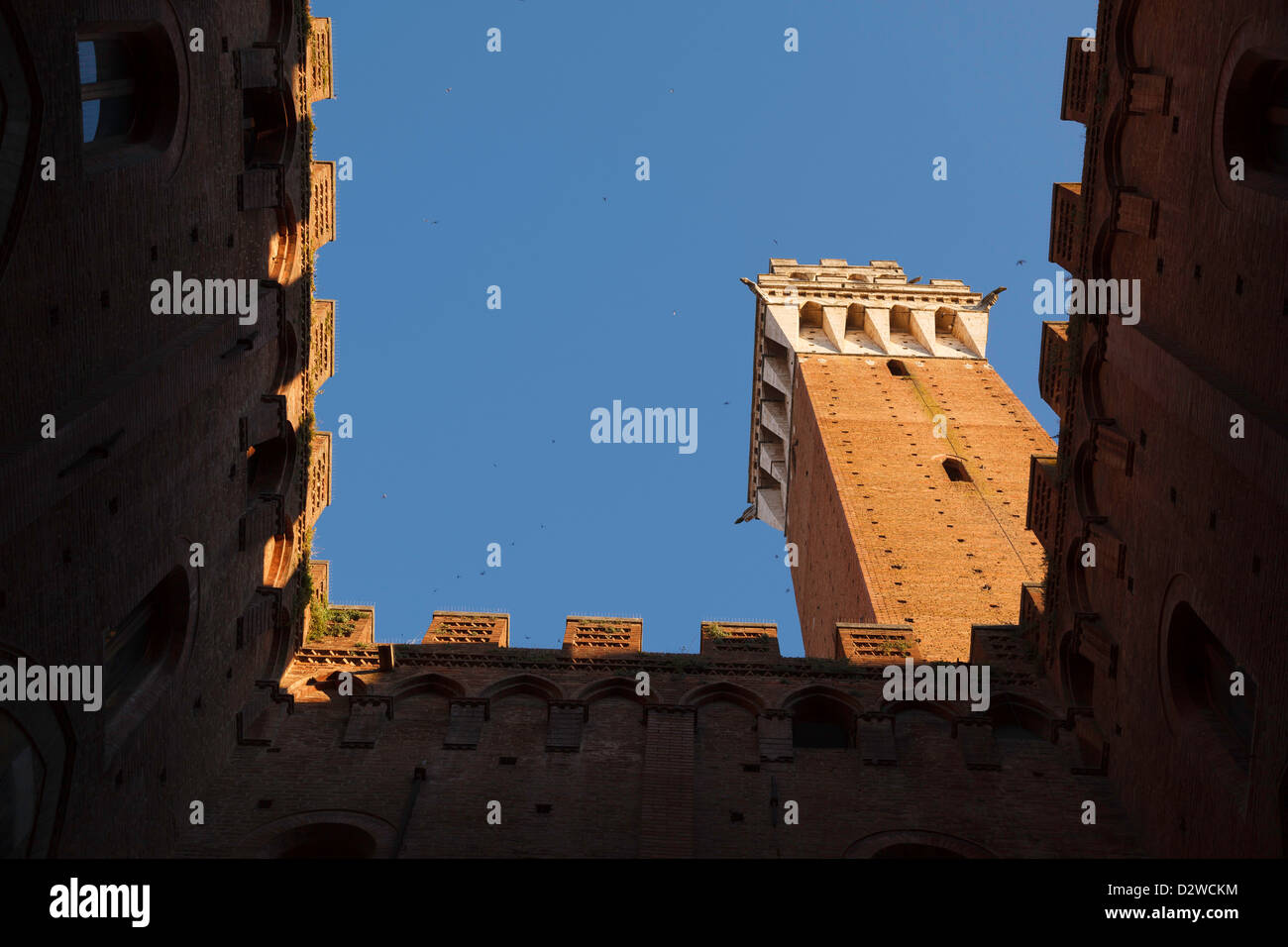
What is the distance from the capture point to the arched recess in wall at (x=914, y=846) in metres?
14.7

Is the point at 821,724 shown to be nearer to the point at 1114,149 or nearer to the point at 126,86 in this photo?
the point at 1114,149

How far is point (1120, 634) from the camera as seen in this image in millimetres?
16297

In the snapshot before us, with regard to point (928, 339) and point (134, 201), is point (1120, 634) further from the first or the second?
point (928, 339)

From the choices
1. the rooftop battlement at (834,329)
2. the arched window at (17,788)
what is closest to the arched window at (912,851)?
the arched window at (17,788)

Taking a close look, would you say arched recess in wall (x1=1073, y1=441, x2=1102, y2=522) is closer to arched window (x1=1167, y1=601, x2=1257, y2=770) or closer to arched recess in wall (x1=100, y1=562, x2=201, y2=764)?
arched window (x1=1167, y1=601, x2=1257, y2=770)

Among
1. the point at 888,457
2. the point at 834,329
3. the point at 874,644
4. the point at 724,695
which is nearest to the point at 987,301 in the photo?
the point at 834,329

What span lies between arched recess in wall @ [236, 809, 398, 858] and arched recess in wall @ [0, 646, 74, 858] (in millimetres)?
3222

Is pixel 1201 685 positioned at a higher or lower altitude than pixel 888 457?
lower

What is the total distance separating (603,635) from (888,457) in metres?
16.0

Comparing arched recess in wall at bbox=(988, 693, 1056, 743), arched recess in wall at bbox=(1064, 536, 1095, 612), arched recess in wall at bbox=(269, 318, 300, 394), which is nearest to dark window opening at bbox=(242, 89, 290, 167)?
arched recess in wall at bbox=(269, 318, 300, 394)

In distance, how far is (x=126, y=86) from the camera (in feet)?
41.9

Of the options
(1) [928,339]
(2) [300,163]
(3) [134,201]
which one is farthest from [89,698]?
(1) [928,339]

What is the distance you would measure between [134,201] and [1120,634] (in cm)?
1254

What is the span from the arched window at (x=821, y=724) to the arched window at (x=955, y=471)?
1525 cm
